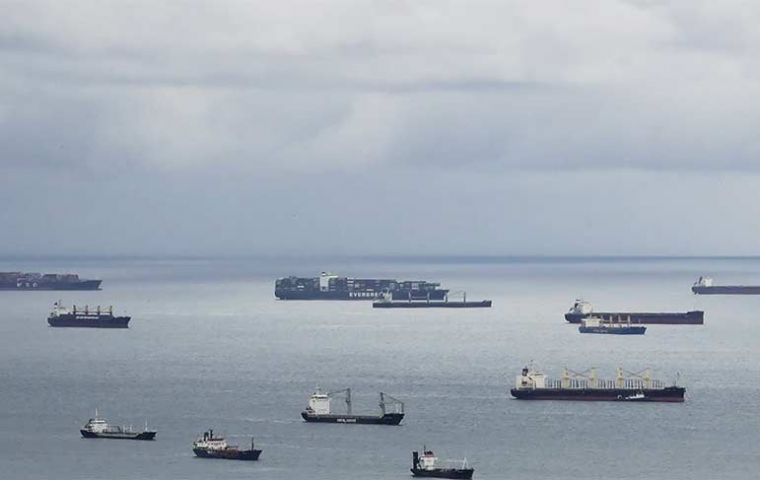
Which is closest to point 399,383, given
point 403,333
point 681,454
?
point 681,454

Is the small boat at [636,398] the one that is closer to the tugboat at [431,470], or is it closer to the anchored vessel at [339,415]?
the anchored vessel at [339,415]

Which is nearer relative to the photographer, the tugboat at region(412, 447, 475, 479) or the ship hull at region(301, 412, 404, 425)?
the tugboat at region(412, 447, 475, 479)

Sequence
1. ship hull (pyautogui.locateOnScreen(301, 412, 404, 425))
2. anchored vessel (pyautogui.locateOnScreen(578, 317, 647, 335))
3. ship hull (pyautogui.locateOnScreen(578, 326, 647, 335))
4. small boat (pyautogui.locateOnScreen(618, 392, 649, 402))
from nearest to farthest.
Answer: ship hull (pyautogui.locateOnScreen(301, 412, 404, 425)) < small boat (pyautogui.locateOnScreen(618, 392, 649, 402)) < ship hull (pyautogui.locateOnScreen(578, 326, 647, 335)) < anchored vessel (pyautogui.locateOnScreen(578, 317, 647, 335))

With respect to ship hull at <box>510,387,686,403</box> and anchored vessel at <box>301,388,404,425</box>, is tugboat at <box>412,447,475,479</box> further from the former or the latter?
ship hull at <box>510,387,686,403</box>

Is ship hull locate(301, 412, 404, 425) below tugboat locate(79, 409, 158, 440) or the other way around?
the other way around

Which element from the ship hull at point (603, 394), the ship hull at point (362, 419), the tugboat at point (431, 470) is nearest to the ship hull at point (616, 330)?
the ship hull at point (603, 394)

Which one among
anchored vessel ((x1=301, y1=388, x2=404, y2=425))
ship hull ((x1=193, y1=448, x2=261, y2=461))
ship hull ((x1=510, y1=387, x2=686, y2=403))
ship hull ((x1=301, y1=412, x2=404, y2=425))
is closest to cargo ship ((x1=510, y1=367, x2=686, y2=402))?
ship hull ((x1=510, y1=387, x2=686, y2=403))
